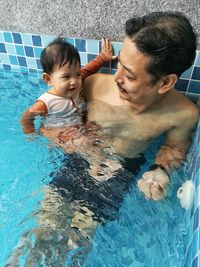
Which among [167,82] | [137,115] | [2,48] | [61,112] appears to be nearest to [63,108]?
[61,112]

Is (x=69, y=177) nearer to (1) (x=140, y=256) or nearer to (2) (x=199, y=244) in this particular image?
(1) (x=140, y=256)

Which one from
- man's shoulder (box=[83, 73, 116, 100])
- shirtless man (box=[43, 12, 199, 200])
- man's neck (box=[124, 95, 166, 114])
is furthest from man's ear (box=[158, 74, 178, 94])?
man's shoulder (box=[83, 73, 116, 100])

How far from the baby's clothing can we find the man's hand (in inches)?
21.6

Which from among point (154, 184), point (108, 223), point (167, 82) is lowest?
point (108, 223)

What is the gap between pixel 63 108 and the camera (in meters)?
1.79

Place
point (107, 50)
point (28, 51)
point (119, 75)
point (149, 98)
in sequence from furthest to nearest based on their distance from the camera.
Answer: point (28, 51) → point (107, 50) → point (149, 98) → point (119, 75)

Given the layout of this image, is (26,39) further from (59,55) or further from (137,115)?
(137,115)

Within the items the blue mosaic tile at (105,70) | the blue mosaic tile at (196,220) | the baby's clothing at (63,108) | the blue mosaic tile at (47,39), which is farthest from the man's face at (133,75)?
the blue mosaic tile at (47,39)

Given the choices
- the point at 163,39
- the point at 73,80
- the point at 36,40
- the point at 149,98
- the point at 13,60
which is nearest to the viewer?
the point at 163,39

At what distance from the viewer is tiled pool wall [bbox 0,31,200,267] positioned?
1.49 m

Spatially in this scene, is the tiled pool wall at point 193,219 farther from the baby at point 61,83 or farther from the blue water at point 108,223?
the baby at point 61,83

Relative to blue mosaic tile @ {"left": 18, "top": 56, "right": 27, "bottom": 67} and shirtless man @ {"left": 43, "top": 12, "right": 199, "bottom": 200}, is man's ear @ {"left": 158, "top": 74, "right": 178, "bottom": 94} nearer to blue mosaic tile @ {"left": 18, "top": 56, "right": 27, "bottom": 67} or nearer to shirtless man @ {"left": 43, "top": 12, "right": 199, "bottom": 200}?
shirtless man @ {"left": 43, "top": 12, "right": 199, "bottom": 200}

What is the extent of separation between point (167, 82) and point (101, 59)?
61cm

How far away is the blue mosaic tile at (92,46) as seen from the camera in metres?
1.95
